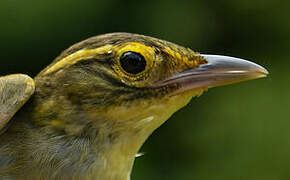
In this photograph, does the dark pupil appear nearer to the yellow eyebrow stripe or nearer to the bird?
the bird

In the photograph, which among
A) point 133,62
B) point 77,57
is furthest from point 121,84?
point 77,57

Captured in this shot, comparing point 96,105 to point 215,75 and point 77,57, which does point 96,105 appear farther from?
point 215,75

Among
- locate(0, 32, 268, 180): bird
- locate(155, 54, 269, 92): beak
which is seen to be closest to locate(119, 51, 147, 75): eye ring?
locate(0, 32, 268, 180): bird

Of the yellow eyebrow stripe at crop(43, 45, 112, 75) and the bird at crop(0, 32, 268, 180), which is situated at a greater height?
the yellow eyebrow stripe at crop(43, 45, 112, 75)

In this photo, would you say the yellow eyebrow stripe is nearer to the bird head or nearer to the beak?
the bird head

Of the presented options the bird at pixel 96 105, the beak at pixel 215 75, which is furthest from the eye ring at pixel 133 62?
the beak at pixel 215 75

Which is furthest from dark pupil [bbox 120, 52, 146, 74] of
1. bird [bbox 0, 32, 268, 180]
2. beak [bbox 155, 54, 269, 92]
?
beak [bbox 155, 54, 269, 92]
